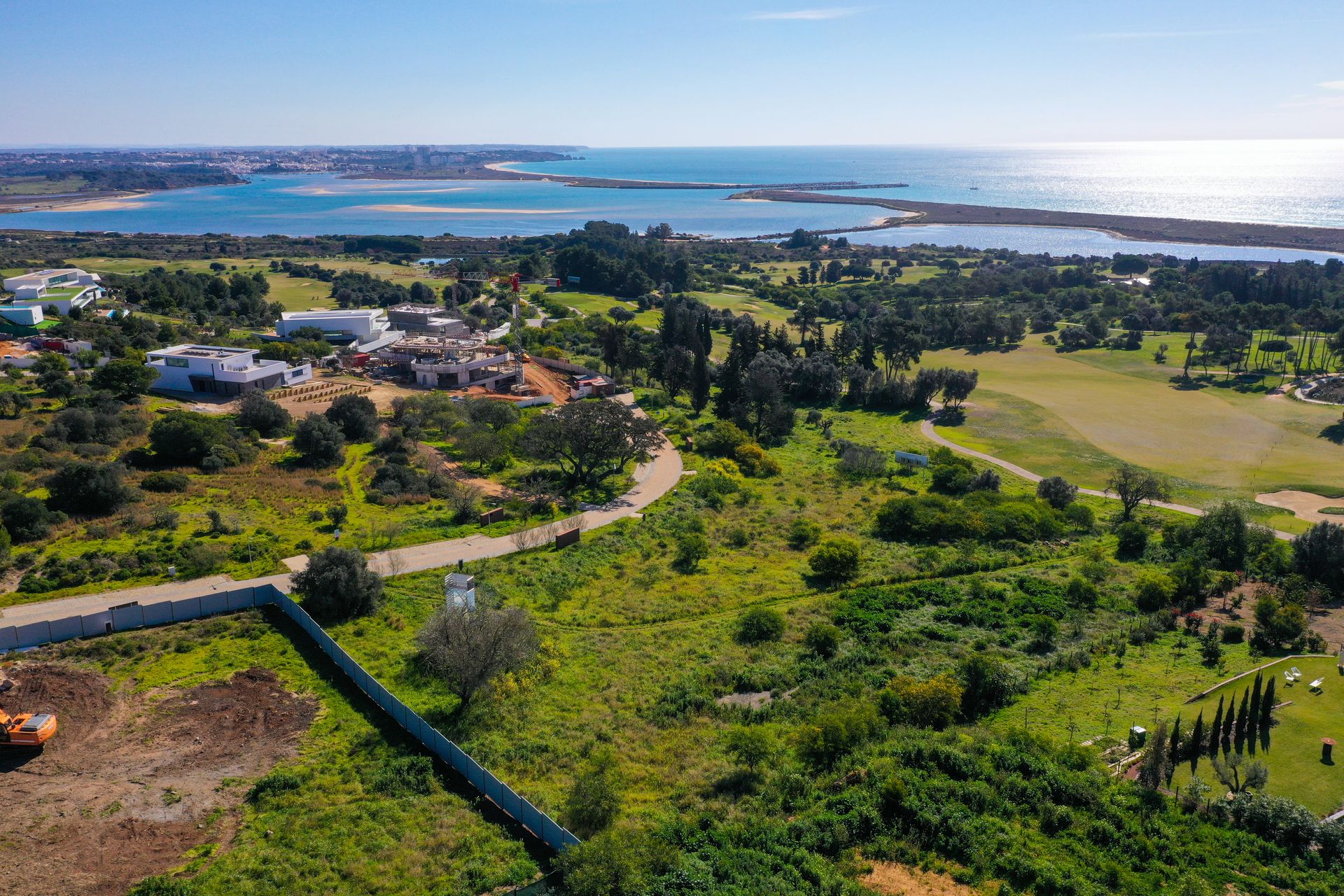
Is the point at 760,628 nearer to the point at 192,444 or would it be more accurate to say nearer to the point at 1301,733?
the point at 1301,733

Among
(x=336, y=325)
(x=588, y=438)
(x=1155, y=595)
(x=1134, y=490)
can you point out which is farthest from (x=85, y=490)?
(x=1134, y=490)

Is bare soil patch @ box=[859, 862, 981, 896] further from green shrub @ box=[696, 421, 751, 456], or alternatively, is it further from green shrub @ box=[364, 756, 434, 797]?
green shrub @ box=[696, 421, 751, 456]

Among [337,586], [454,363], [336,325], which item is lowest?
[337,586]

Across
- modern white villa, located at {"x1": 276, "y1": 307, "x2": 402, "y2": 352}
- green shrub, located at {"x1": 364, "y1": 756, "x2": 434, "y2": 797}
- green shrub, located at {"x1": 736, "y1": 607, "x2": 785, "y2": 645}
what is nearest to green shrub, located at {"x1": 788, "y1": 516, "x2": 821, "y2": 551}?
green shrub, located at {"x1": 736, "y1": 607, "x2": 785, "y2": 645}

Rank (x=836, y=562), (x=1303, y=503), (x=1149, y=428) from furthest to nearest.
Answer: (x=1149, y=428) < (x=1303, y=503) < (x=836, y=562)

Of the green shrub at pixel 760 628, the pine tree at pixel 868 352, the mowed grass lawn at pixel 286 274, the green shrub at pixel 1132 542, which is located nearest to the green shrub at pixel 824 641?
the green shrub at pixel 760 628

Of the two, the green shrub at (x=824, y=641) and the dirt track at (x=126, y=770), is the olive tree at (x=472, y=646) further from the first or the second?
the green shrub at (x=824, y=641)

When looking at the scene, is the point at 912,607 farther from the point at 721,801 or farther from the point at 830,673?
the point at 721,801
